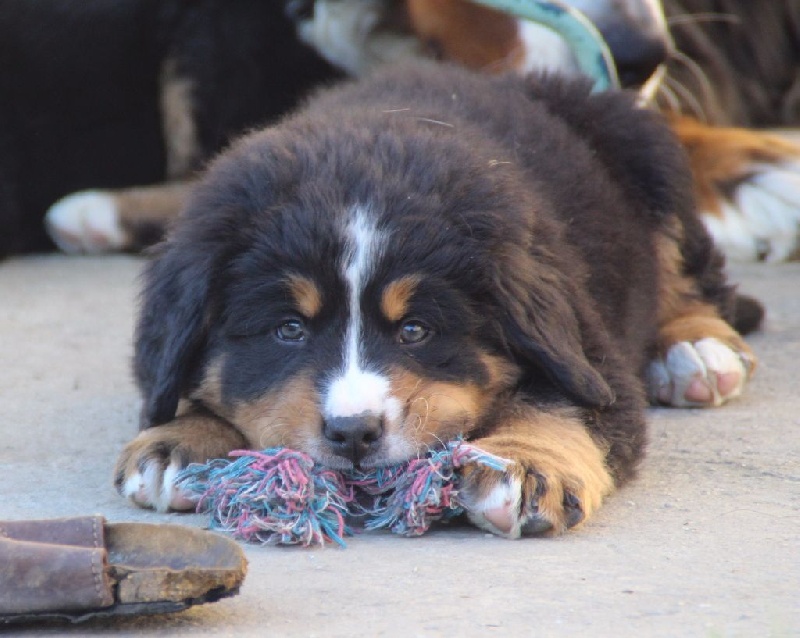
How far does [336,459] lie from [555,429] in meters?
0.51

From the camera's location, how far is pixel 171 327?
3.14 m

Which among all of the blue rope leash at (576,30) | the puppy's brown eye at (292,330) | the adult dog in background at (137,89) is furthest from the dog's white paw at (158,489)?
the adult dog in background at (137,89)

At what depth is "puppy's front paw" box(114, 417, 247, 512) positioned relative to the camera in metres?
2.95

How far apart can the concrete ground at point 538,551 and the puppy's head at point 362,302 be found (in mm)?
271

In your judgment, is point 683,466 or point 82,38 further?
point 82,38

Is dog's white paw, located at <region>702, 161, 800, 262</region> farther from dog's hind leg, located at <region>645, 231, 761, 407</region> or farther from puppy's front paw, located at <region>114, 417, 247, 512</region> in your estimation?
puppy's front paw, located at <region>114, 417, 247, 512</region>

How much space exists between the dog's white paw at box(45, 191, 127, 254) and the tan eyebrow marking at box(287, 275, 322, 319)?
3555mm

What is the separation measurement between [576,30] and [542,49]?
278mm

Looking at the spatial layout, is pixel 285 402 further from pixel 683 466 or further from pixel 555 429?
pixel 683 466

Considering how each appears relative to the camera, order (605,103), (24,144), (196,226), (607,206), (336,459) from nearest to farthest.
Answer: (336,459) → (196,226) → (607,206) → (605,103) → (24,144)

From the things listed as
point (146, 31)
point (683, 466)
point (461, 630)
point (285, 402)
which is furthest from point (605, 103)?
point (146, 31)

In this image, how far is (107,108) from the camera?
21.9ft

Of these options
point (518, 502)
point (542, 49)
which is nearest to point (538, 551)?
point (518, 502)

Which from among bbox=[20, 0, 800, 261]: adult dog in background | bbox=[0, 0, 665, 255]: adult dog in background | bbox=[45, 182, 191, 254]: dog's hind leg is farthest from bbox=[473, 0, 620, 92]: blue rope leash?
bbox=[45, 182, 191, 254]: dog's hind leg
